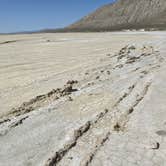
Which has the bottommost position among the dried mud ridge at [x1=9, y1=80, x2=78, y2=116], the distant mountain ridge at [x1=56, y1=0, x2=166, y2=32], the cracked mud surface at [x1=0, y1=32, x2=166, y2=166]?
the distant mountain ridge at [x1=56, y1=0, x2=166, y2=32]

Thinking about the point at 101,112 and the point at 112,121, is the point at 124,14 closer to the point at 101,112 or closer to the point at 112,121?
the point at 101,112

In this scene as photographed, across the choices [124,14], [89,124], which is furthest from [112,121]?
[124,14]

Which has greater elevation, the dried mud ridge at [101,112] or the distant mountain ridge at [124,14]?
the dried mud ridge at [101,112]

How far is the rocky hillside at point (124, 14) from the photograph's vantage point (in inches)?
5047

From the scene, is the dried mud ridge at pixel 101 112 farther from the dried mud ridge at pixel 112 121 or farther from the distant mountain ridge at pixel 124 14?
the distant mountain ridge at pixel 124 14

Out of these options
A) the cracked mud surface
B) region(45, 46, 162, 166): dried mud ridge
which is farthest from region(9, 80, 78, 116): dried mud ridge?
region(45, 46, 162, 166): dried mud ridge

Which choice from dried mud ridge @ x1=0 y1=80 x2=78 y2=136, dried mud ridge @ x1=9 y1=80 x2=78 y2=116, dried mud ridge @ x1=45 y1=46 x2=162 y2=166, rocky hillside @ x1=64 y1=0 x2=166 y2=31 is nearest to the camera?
dried mud ridge @ x1=45 y1=46 x2=162 y2=166

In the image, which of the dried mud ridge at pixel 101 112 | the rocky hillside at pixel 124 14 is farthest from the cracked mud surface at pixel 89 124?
the rocky hillside at pixel 124 14

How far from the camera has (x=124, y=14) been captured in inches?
5522

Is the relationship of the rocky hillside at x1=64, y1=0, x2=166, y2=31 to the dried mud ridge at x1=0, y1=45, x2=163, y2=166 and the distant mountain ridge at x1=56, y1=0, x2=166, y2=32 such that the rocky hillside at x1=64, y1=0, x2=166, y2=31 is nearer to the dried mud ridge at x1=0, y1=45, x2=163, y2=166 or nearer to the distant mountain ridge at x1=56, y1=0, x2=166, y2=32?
the distant mountain ridge at x1=56, y1=0, x2=166, y2=32

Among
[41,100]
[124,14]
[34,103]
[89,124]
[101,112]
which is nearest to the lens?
[89,124]

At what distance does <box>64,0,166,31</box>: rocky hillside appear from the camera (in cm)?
12820

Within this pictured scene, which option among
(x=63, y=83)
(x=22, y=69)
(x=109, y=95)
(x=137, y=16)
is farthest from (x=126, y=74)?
(x=137, y=16)

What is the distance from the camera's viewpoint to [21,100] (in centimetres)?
842
